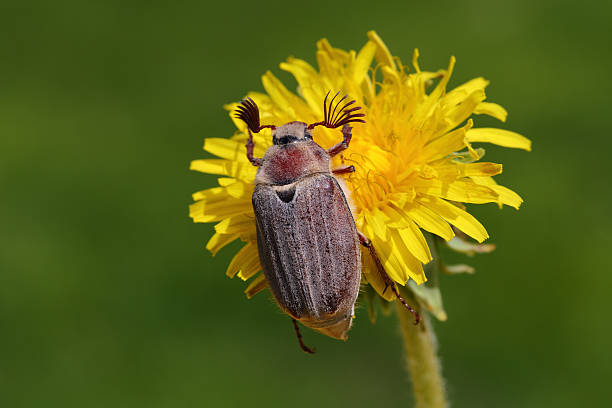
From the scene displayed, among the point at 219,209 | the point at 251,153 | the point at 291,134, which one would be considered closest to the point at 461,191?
the point at 291,134

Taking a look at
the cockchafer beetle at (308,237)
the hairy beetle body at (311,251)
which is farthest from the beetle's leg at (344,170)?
the hairy beetle body at (311,251)

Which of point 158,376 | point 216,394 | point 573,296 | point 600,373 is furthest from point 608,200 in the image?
point 158,376

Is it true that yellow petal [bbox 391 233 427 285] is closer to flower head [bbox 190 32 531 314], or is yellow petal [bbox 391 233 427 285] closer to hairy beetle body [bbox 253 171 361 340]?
flower head [bbox 190 32 531 314]

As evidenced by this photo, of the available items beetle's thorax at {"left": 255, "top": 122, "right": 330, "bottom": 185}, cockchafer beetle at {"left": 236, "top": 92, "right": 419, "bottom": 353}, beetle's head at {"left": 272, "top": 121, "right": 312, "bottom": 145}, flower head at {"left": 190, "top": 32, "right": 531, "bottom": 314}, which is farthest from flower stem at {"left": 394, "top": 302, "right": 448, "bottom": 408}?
beetle's head at {"left": 272, "top": 121, "right": 312, "bottom": 145}

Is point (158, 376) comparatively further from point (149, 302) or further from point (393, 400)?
point (393, 400)

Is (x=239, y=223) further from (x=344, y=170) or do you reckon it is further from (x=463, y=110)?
(x=463, y=110)
